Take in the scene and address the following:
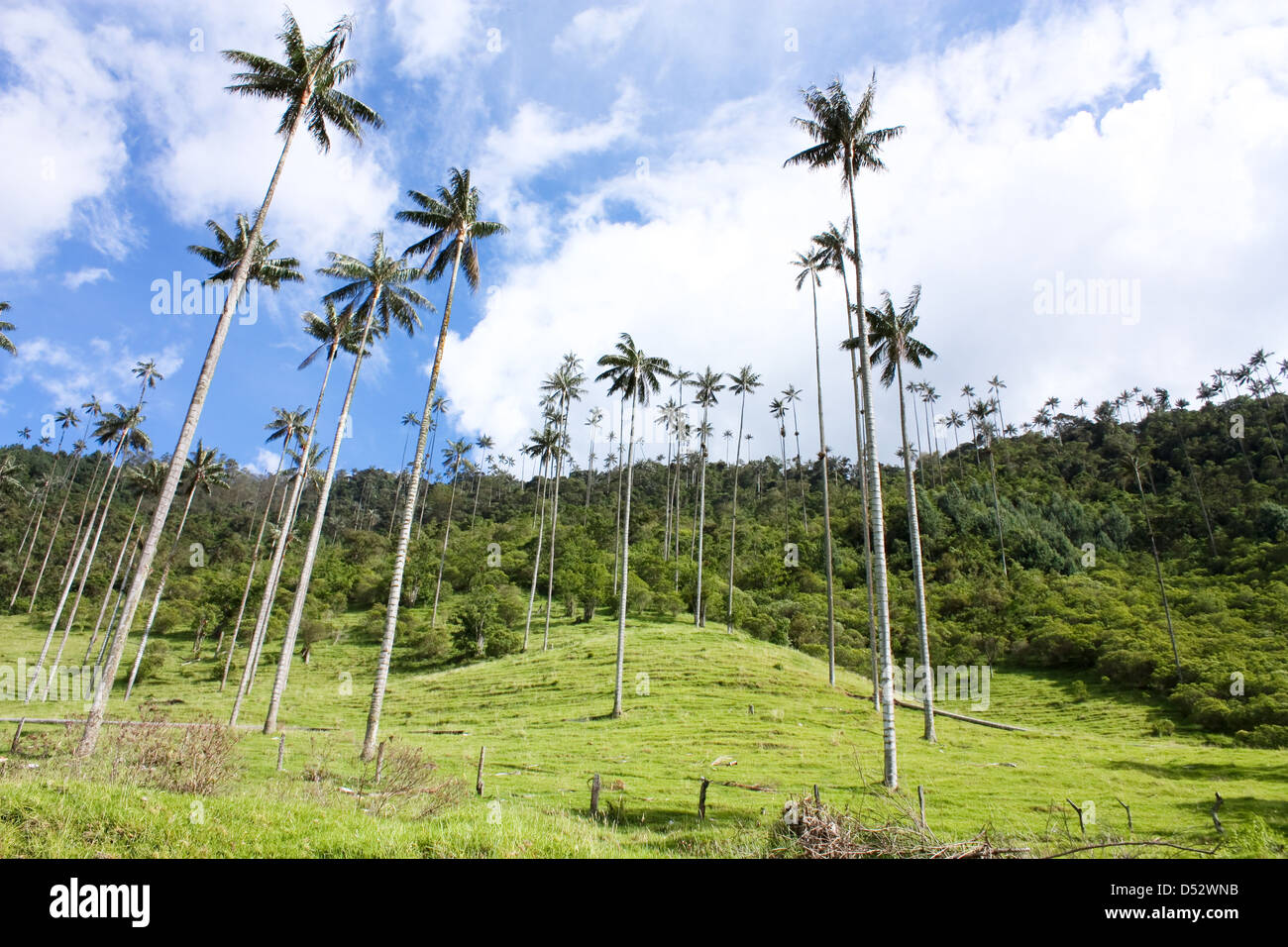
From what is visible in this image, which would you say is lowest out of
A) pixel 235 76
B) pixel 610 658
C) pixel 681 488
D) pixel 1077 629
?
pixel 610 658

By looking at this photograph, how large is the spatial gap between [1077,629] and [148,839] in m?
65.4

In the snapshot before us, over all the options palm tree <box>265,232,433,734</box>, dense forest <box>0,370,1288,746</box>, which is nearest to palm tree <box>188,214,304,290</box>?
palm tree <box>265,232,433,734</box>

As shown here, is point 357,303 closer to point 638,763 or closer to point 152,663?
point 638,763

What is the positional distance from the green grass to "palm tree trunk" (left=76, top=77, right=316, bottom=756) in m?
1.65

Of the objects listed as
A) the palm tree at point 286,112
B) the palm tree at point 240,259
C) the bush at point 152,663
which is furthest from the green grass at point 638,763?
the palm tree at point 240,259

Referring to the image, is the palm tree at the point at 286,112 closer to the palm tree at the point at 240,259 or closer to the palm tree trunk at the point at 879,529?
the palm tree at the point at 240,259

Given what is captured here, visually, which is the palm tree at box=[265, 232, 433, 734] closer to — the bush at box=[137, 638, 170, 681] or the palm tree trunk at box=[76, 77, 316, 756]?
the palm tree trunk at box=[76, 77, 316, 756]

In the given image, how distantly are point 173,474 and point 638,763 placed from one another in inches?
739

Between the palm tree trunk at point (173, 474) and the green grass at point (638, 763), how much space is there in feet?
5.40

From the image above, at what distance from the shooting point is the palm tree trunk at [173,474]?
55.1ft
